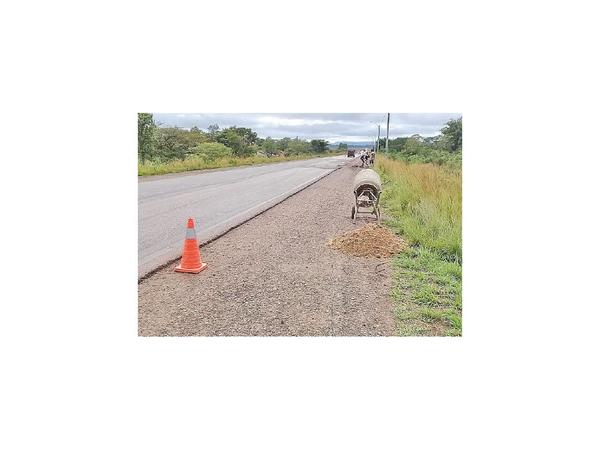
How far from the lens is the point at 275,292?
3363mm

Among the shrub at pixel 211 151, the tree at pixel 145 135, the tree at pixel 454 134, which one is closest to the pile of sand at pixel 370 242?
the tree at pixel 454 134

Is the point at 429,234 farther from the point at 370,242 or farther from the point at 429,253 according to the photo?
the point at 370,242

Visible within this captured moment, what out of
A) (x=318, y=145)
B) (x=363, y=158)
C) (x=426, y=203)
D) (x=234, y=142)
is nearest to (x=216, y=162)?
(x=234, y=142)

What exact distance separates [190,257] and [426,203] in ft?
6.55

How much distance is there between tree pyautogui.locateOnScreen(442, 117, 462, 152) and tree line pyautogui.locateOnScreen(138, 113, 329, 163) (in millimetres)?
931

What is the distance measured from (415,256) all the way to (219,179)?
2004 mm

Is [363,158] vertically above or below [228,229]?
above

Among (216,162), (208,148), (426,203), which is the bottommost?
(426,203)

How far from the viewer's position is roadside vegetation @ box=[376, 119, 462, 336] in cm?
324

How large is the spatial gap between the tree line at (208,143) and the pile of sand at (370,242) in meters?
0.78

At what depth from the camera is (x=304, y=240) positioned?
400 cm

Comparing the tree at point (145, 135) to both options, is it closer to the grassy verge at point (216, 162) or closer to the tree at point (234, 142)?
the grassy verge at point (216, 162)

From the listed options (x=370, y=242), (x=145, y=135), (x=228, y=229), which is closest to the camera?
(x=145, y=135)

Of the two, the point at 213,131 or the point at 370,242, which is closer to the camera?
the point at 213,131
